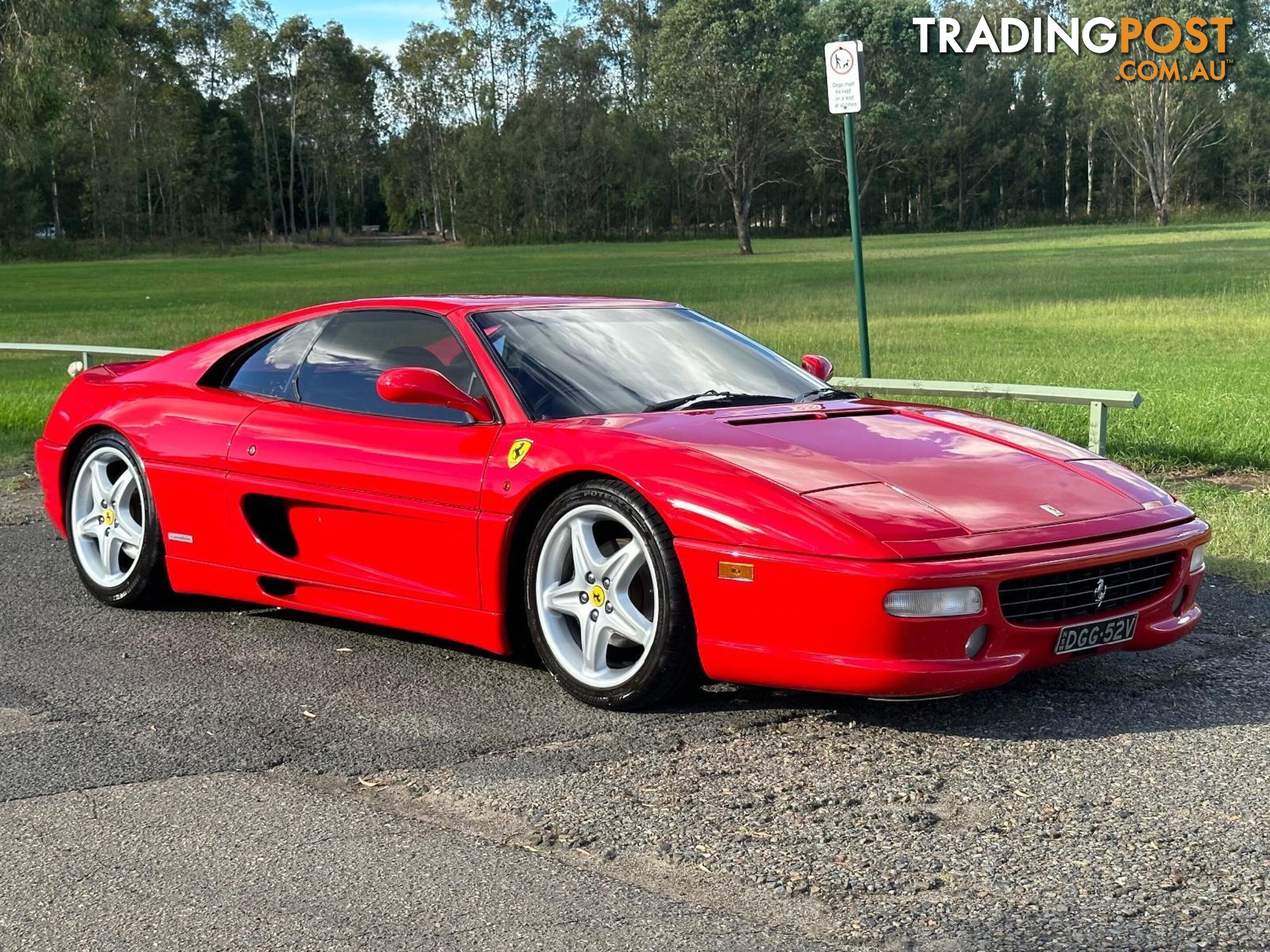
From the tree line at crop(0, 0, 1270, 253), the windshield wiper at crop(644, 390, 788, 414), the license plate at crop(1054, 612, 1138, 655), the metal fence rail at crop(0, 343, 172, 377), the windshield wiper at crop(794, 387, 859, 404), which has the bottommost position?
the license plate at crop(1054, 612, 1138, 655)

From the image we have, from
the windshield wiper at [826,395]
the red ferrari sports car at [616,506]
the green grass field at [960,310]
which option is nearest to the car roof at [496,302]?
the red ferrari sports car at [616,506]

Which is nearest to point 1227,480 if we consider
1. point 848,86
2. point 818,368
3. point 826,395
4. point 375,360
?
point 848,86

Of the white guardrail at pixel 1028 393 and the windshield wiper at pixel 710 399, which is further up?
the windshield wiper at pixel 710 399

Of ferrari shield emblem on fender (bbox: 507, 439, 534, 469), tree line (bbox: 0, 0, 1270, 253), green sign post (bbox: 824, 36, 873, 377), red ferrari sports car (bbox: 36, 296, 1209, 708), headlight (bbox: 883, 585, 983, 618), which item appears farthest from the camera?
tree line (bbox: 0, 0, 1270, 253)

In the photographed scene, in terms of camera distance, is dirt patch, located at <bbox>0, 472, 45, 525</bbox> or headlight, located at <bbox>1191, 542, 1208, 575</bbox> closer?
headlight, located at <bbox>1191, 542, 1208, 575</bbox>

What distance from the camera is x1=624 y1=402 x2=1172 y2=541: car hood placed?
14.6 ft

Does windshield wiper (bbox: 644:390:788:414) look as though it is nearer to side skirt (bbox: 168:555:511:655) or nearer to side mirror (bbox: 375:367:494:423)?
side mirror (bbox: 375:367:494:423)

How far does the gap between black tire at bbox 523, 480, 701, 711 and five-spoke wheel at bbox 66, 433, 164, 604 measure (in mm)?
2177

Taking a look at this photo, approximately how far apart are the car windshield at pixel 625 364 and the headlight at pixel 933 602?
1314mm

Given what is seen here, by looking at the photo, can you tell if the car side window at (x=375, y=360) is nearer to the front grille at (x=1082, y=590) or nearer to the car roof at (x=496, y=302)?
the car roof at (x=496, y=302)

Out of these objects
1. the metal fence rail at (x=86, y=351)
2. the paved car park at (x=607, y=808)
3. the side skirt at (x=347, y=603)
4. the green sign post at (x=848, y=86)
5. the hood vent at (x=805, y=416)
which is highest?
the green sign post at (x=848, y=86)

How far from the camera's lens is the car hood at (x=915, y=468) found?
14.6 ft

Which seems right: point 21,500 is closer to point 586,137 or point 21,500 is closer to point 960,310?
point 960,310

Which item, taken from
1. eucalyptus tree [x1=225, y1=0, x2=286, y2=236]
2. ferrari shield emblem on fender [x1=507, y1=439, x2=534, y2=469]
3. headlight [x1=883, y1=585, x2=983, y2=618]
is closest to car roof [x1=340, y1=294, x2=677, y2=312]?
ferrari shield emblem on fender [x1=507, y1=439, x2=534, y2=469]
